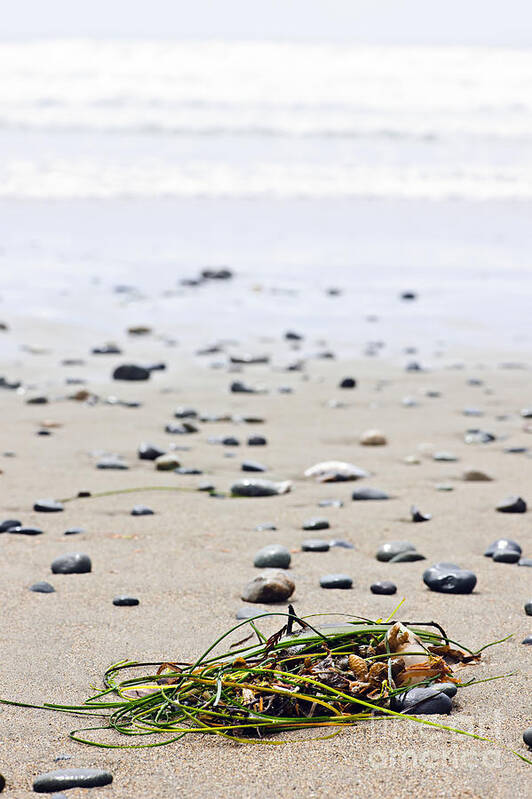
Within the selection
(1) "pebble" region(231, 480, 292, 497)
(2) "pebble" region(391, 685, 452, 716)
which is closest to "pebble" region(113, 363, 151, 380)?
(1) "pebble" region(231, 480, 292, 497)

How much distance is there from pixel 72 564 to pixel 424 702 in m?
1.37

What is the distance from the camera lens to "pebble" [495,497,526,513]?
386 centimetres

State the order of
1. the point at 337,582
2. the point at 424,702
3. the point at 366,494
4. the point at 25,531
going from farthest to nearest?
the point at 366,494
the point at 25,531
the point at 337,582
the point at 424,702

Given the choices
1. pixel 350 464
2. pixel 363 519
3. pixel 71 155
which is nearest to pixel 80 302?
pixel 350 464

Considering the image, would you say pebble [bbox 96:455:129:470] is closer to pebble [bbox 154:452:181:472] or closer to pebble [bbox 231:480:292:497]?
pebble [bbox 154:452:181:472]

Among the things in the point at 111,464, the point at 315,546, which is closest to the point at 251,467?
the point at 111,464

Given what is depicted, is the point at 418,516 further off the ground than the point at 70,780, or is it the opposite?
the point at 70,780

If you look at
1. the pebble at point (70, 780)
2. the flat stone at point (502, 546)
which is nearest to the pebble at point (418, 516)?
the flat stone at point (502, 546)

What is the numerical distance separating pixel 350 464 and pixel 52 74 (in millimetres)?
27535

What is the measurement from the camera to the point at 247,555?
338 centimetres

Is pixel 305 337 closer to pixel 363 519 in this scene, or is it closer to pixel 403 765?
pixel 363 519

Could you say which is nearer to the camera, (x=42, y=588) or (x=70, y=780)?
(x=70, y=780)

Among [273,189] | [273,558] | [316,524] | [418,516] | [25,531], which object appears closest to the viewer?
[273,558]

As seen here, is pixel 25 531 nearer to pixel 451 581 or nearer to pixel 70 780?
pixel 451 581
